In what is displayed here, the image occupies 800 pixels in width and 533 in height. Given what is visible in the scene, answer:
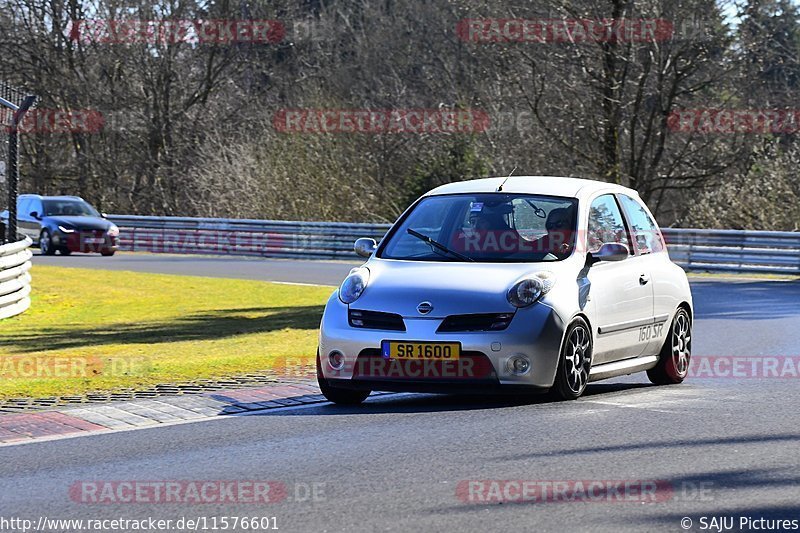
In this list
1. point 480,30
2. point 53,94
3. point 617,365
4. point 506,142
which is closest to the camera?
point 617,365

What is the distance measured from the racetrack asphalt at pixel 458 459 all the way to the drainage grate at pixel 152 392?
130 centimetres

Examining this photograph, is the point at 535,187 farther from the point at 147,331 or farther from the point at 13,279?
the point at 13,279

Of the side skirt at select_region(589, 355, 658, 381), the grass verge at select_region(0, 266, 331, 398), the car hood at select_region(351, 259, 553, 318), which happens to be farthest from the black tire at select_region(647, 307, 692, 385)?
the grass verge at select_region(0, 266, 331, 398)

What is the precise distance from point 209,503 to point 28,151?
1927 inches

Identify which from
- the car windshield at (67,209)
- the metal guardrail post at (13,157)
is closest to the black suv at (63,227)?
the car windshield at (67,209)

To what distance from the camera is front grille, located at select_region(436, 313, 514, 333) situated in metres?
9.88

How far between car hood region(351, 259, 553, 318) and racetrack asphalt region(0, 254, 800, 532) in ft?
2.34

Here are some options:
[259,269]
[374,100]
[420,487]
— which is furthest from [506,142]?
[420,487]

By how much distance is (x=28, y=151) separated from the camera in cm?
5388

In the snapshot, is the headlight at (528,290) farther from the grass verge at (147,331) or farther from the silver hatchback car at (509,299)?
the grass verge at (147,331)

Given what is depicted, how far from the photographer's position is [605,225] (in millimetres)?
11383

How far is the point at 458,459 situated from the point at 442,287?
2.29 metres

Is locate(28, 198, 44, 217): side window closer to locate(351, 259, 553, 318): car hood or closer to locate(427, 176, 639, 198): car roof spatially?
locate(427, 176, 639, 198): car roof

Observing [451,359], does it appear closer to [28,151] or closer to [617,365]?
[617,365]
